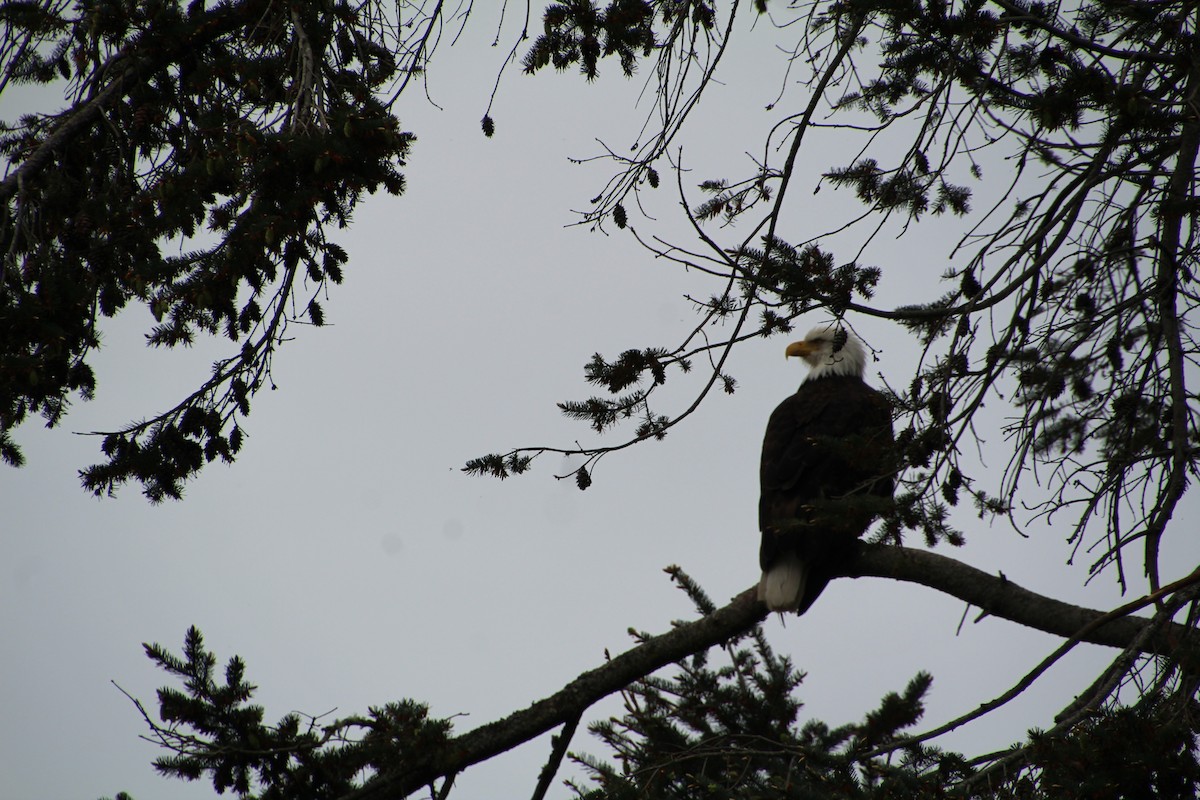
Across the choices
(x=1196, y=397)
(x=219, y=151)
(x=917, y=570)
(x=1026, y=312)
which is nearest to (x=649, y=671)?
(x=917, y=570)

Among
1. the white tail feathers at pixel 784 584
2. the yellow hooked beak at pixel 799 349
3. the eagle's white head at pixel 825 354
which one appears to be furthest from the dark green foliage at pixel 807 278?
the yellow hooked beak at pixel 799 349

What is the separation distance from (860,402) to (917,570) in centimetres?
165

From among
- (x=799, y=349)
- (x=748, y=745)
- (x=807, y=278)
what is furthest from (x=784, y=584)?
(x=799, y=349)

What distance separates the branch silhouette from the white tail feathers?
145mm

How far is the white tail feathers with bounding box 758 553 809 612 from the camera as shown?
432cm

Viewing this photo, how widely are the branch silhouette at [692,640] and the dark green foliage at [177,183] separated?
140cm

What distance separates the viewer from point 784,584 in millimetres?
4520

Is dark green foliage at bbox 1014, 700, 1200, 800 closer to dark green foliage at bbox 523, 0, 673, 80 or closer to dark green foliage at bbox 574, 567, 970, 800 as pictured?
dark green foliage at bbox 574, 567, 970, 800

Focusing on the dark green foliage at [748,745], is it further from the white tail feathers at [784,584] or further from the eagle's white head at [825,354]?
the eagle's white head at [825,354]

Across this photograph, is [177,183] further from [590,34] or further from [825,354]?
[825,354]

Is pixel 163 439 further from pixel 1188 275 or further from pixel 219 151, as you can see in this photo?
pixel 1188 275

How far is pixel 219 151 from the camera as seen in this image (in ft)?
9.13

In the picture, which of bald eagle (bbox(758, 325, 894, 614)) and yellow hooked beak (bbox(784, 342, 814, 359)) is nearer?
bald eagle (bbox(758, 325, 894, 614))

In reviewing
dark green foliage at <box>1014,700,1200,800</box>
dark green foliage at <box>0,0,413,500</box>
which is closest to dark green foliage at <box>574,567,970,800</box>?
dark green foliage at <box>1014,700,1200,800</box>
